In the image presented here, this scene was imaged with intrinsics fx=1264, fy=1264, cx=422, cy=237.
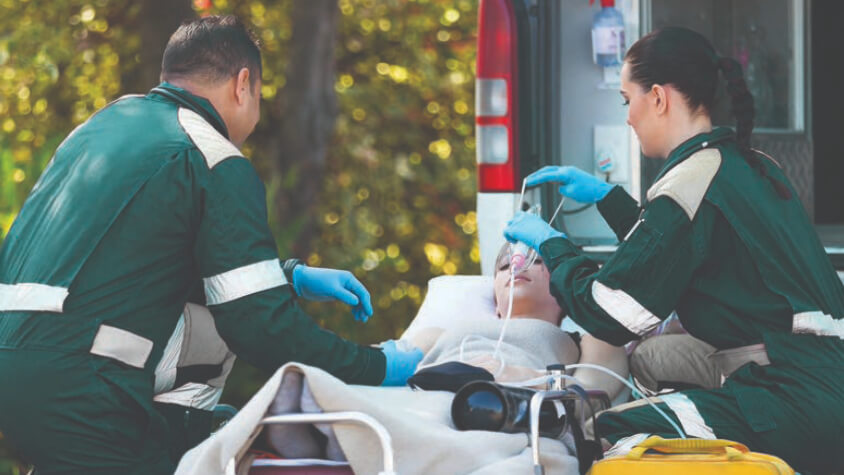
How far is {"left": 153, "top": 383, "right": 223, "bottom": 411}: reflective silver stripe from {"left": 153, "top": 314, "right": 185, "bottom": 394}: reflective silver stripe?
0.02 m

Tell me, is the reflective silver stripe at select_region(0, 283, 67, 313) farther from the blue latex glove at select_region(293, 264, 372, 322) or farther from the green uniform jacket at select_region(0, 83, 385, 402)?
the blue latex glove at select_region(293, 264, 372, 322)

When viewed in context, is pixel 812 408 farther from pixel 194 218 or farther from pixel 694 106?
pixel 194 218

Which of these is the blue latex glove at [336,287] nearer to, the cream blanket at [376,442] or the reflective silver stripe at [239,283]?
the reflective silver stripe at [239,283]

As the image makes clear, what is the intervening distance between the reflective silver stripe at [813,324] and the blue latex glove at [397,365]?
1.00 metres

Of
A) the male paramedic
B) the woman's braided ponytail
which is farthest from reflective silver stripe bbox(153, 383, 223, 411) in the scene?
the woman's braided ponytail

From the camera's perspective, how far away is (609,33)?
4.80 metres

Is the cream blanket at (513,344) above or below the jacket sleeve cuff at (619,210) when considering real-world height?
below

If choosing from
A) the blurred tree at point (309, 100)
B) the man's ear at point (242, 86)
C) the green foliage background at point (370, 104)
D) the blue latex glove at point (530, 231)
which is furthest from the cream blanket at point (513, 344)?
the green foliage background at point (370, 104)

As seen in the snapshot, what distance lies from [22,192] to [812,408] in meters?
3.73

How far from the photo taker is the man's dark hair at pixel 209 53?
129 inches

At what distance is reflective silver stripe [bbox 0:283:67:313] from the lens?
293 centimetres

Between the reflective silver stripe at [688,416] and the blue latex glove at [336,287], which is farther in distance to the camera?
the blue latex glove at [336,287]

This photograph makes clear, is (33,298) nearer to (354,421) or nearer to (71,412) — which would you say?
(71,412)

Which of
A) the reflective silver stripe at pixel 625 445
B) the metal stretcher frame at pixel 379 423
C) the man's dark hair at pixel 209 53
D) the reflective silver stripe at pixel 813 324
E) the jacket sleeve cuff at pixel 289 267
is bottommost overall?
the reflective silver stripe at pixel 625 445
